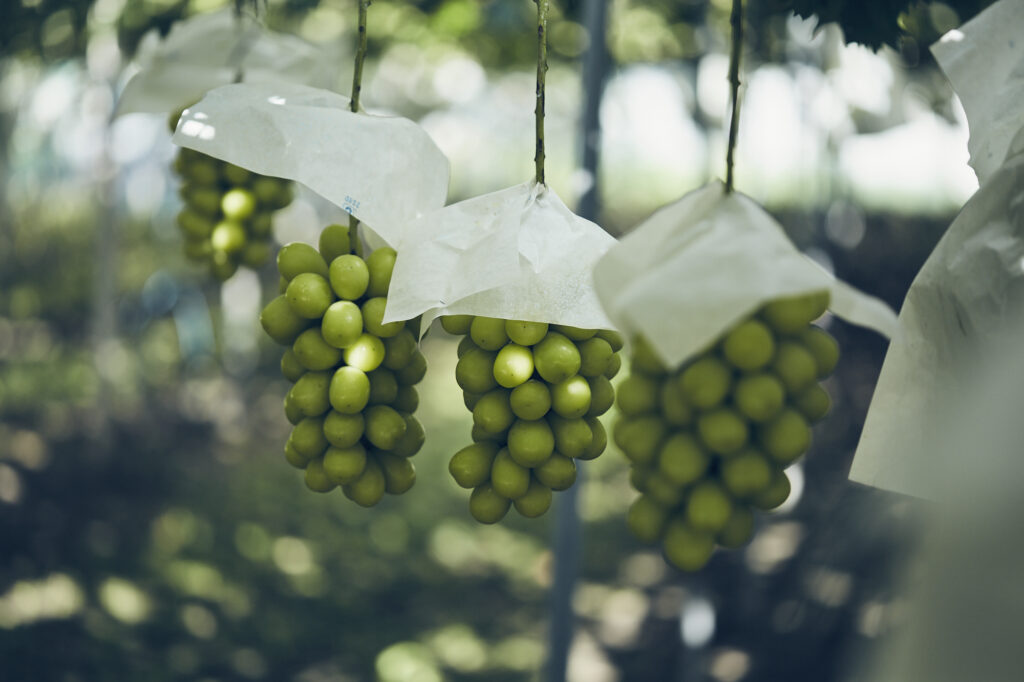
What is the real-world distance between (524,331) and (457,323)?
0.09 metres

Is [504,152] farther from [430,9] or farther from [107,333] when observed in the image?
[430,9]

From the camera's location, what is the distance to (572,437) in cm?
76

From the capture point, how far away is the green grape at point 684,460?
62 centimetres

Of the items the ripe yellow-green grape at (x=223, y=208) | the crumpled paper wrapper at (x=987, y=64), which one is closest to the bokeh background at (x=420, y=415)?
the crumpled paper wrapper at (x=987, y=64)

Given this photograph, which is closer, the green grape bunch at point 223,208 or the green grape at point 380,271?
the green grape at point 380,271

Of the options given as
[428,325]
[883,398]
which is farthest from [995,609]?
[428,325]

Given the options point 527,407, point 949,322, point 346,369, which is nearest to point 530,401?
point 527,407

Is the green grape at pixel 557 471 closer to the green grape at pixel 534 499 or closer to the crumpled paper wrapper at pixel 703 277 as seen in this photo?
the green grape at pixel 534 499

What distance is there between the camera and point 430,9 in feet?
8.07

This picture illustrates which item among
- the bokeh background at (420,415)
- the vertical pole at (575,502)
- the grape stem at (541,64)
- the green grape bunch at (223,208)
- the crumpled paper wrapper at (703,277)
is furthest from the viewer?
the bokeh background at (420,415)

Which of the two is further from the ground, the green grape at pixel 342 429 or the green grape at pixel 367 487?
the green grape at pixel 342 429

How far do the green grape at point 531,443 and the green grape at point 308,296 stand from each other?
249mm

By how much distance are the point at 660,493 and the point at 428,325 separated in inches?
11.5

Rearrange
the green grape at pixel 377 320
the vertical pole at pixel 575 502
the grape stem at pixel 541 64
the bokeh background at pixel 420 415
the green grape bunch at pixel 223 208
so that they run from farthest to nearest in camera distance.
Result: 1. the bokeh background at pixel 420 415
2. the vertical pole at pixel 575 502
3. the green grape bunch at pixel 223 208
4. the green grape at pixel 377 320
5. the grape stem at pixel 541 64
